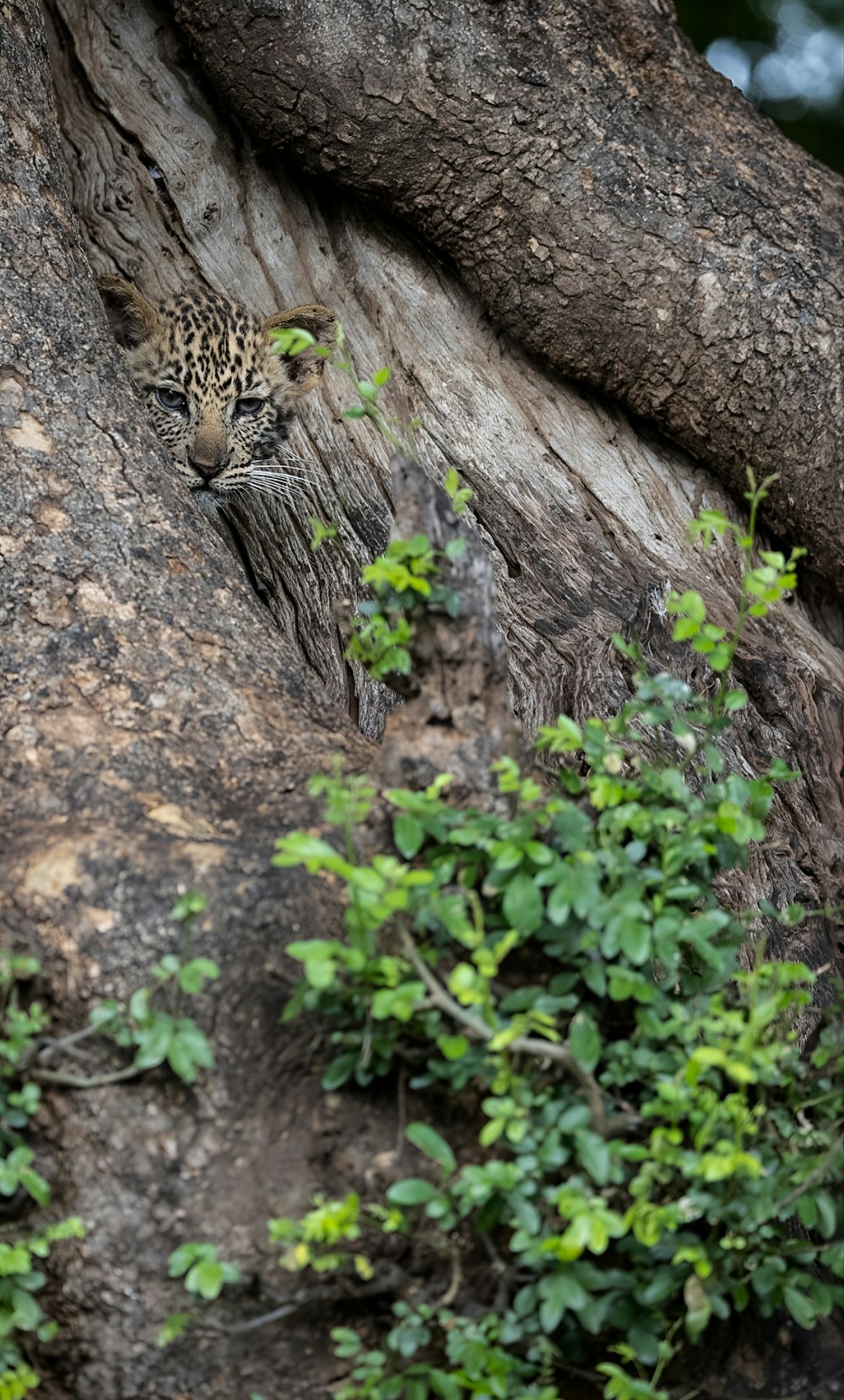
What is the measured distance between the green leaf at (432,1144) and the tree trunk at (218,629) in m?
0.14

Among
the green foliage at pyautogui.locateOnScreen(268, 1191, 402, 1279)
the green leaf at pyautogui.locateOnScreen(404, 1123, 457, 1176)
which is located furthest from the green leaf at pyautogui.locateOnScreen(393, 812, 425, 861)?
the green foliage at pyautogui.locateOnScreen(268, 1191, 402, 1279)

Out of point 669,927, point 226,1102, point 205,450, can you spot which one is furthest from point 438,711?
point 205,450

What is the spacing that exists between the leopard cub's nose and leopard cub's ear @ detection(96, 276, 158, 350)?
436mm

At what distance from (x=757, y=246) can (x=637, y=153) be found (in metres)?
0.49

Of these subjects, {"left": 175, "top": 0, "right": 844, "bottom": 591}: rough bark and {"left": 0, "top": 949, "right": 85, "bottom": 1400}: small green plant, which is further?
{"left": 175, "top": 0, "right": 844, "bottom": 591}: rough bark

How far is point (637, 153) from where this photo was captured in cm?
421

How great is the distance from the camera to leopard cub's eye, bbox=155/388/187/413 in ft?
14.4

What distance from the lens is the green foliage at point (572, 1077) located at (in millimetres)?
1859

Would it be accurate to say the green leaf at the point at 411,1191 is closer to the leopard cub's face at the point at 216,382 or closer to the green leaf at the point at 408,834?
the green leaf at the point at 408,834

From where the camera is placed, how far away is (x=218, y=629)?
2.80 m

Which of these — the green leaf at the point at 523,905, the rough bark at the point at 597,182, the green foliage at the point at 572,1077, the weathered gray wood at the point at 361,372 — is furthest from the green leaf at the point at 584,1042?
the rough bark at the point at 597,182

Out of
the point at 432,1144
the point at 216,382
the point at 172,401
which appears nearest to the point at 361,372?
the point at 216,382

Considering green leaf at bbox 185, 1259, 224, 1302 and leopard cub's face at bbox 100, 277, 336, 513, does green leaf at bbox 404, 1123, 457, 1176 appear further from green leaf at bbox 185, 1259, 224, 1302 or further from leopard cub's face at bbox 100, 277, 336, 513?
leopard cub's face at bbox 100, 277, 336, 513

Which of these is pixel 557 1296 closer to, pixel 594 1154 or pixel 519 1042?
pixel 594 1154
